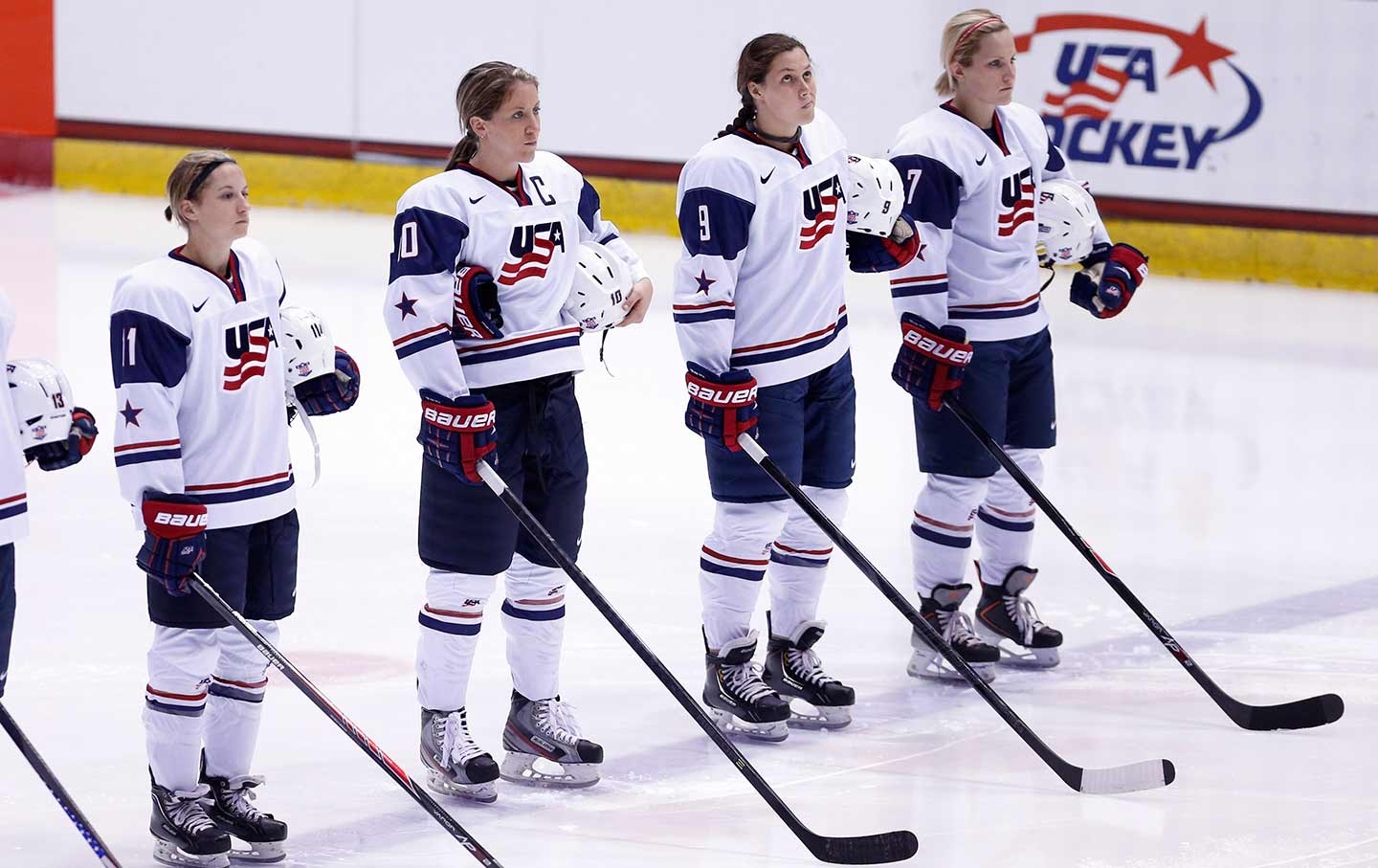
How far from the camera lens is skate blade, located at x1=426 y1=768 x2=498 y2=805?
3.50 metres

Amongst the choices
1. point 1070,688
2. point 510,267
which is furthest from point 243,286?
point 1070,688

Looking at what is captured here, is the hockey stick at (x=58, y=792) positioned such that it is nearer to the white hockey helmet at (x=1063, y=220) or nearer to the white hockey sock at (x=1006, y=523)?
the white hockey sock at (x=1006, y=523)

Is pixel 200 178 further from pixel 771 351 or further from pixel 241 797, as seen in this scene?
pixel 771 351

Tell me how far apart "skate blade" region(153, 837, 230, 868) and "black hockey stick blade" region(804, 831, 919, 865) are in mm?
951

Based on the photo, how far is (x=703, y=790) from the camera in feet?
11.8

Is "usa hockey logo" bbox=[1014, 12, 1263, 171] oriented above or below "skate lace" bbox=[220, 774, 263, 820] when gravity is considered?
above

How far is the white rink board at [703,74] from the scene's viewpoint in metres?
9.71

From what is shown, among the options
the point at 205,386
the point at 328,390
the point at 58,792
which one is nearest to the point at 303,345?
the point at 328,390

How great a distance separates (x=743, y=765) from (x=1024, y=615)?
4.51ft

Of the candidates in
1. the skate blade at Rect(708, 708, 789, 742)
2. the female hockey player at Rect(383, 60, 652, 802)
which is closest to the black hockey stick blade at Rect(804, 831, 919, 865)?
the female hockey player at Rect(383, 60, 652, 802)

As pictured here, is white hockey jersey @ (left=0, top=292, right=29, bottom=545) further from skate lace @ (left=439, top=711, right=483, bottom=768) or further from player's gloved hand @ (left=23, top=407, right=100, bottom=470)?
skate lace @ (left=439, top=711, right=483, bottom=768)

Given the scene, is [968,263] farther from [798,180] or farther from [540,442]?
[540,442]

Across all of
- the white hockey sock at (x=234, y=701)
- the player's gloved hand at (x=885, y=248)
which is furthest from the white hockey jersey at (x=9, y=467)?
the player's gloved hand at (x=885, y=248)

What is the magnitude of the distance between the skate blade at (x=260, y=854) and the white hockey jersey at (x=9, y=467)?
2.13 ft
